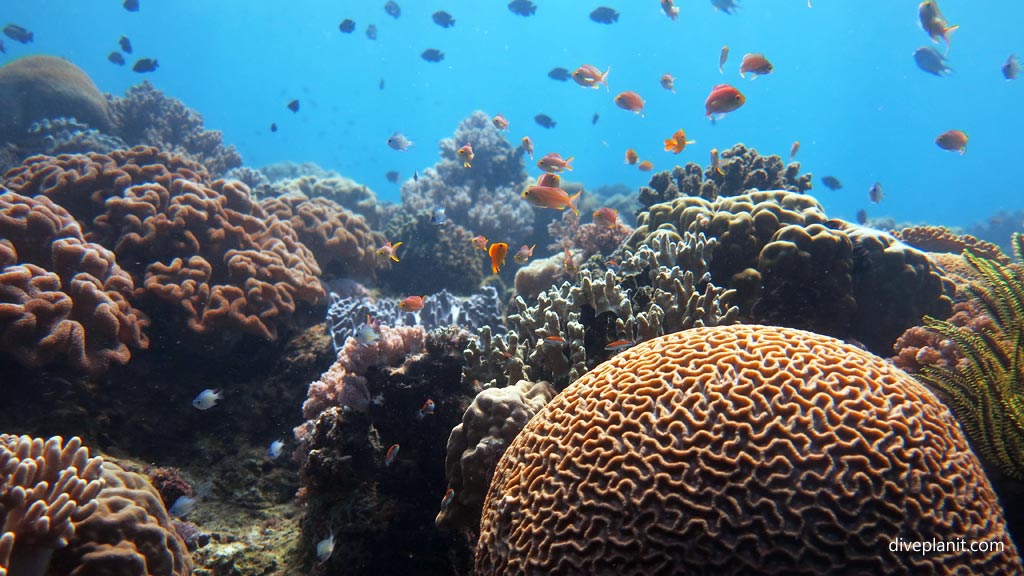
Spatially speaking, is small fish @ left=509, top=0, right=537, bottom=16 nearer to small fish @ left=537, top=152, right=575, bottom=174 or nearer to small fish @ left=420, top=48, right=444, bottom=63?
small fish @ left=420, top=48, right=444, bottom=63

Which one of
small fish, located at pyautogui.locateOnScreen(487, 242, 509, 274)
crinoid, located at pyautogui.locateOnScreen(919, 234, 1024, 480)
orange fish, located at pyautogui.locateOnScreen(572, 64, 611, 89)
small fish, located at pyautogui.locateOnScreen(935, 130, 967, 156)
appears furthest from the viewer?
orange fish, located at pyautogui.locateOnScreen(572, 64, 611, 89)

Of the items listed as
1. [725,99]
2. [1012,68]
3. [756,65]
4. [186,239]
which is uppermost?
[1012,68]

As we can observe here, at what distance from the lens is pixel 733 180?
9.08 metres

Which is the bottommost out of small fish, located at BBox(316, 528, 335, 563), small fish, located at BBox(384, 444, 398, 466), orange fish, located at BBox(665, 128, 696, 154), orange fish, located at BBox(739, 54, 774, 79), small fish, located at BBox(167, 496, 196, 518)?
small fish, located at BBox(316, 528, 335, 563)

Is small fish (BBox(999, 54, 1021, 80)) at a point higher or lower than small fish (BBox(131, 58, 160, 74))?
lower

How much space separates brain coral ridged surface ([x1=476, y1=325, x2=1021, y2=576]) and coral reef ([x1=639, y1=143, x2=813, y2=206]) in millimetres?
6785

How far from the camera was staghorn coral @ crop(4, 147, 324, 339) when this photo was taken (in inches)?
234

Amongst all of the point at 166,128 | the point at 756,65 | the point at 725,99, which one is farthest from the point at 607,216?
the point at 166,128

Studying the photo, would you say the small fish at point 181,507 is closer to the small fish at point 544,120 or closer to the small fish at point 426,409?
the small fish at point 426,409

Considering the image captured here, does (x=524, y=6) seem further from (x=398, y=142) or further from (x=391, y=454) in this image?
(x=391, y=454)

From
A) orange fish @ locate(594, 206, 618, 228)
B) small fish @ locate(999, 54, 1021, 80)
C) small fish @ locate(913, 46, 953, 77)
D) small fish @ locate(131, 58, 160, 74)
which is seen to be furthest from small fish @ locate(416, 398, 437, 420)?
small fish @ locate(999, 54, 1021, 80)

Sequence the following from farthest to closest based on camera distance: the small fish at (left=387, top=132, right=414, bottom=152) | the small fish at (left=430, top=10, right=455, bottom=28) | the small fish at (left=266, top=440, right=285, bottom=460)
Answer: the small fish at (left=430, top=10, right=455, bottom=28), the small fish at (left=387, top=132, right=414, bottom=152), the small fish at (left=266, top=440, right=285, bottom=460)

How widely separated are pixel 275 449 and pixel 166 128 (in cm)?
1575

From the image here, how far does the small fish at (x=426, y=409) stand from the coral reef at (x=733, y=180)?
6.77m
